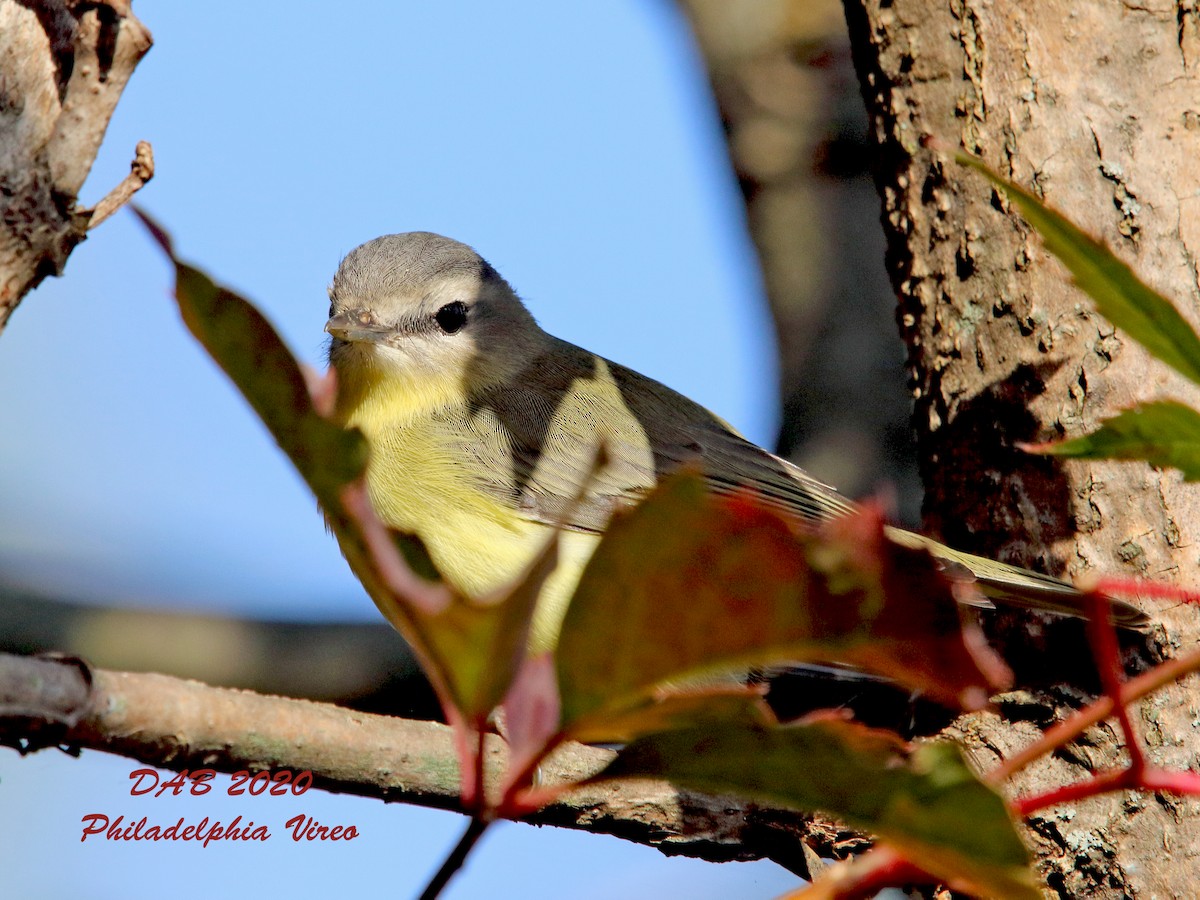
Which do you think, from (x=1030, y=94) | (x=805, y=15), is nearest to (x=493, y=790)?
(x=1030, y=94)

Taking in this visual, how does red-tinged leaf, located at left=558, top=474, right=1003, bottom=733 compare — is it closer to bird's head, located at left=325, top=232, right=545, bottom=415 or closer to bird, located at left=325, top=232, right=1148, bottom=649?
bird, located at left=325, top=232, right=1148, bottom=649

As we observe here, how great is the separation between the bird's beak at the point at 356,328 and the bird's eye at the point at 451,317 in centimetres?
26

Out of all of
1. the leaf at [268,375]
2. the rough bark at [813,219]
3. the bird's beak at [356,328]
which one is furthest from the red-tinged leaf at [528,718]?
the rough bark at [813,219]

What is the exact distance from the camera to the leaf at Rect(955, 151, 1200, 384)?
3.26ft

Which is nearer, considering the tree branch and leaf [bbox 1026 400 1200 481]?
leaf [bbox 1026 400 1200 481]

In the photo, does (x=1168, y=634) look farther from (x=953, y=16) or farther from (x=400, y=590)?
(x=400, y=590)

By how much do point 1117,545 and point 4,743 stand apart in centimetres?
237

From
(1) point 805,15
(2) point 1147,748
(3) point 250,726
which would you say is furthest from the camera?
(1) point 805,15

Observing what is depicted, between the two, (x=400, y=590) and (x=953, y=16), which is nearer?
(x=400, y=590)

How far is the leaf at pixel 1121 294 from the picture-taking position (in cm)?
99

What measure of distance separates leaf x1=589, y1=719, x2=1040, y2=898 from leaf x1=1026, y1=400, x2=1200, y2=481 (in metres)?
0.37

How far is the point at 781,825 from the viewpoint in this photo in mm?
2389

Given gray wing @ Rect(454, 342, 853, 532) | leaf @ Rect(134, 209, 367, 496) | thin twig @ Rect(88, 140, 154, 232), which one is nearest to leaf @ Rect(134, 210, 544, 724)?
leaf @ Rect(134, 209, 367, 496)

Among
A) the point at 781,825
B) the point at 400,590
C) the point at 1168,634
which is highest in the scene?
the point at 400,590
